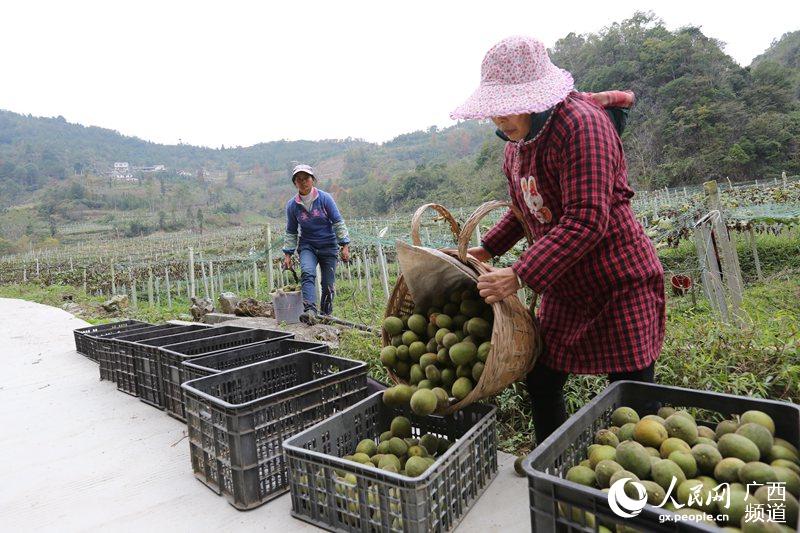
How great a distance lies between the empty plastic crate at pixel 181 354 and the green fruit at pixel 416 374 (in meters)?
1.39

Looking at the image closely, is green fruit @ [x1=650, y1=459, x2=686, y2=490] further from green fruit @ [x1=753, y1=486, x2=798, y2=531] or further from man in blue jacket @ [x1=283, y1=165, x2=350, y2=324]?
man in blue jacket @ [x1=283, y1=165, x2=350, y2=324]

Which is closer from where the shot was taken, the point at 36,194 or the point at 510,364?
the point at 510,364

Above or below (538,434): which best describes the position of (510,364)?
above

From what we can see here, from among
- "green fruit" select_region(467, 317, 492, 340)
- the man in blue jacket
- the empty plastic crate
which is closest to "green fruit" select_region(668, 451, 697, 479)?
"green fruit" select_region(467, 317, 492, 340)

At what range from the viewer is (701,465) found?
1.31 meters

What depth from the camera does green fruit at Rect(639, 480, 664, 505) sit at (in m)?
1.15

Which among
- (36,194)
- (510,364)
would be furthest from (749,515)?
(36,194)

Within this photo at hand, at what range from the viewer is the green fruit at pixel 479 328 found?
77.5 inches

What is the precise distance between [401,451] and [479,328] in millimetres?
563

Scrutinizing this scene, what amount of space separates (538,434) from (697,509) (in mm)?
1002

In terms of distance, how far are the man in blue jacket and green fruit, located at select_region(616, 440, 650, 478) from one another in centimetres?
426

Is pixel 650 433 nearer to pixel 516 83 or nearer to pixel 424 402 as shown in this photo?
pixel 424 402

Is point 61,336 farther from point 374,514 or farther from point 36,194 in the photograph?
point 36,194

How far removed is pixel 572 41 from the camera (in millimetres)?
57281
